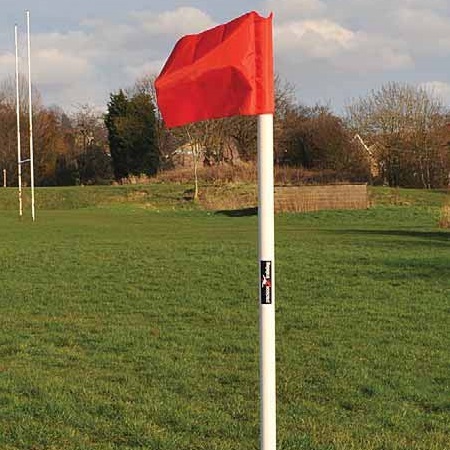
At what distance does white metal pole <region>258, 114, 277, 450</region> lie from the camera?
12.1ft

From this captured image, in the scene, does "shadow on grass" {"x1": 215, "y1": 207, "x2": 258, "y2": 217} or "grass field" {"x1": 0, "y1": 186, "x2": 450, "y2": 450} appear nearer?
"grass field" {"x1": 0, "y1": 186, "x2": 450, "y2": 450}

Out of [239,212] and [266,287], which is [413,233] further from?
[266,287]

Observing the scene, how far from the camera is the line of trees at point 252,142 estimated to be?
6034 centimetres

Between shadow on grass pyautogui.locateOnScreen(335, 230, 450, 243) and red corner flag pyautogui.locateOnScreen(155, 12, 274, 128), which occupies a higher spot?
red corner flag pyautogui.locateOnScreen(155, 12, 274, 128)

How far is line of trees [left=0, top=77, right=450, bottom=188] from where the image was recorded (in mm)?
60344

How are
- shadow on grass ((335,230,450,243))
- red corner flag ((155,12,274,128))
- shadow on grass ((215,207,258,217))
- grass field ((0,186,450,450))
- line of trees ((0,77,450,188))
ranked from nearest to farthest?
red corner flag ((155,12,274,128)) → grass field ((0,186,450,450)) → shadow on grass ((335,230,450,243)) → shadow on grass ((215,207,258,217)) → line of trees ((0,77,450,188))

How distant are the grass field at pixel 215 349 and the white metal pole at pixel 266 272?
1686mm

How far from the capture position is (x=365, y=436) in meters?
5.55

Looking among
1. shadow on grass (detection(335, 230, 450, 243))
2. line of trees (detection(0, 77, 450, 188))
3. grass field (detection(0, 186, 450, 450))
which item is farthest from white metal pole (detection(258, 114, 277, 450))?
line of trees (detection(0, 77, 450, 188))

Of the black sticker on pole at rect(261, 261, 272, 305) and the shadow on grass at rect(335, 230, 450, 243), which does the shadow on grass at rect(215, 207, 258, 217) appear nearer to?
the shadow on grass at rect(335, 230, 450, 243)

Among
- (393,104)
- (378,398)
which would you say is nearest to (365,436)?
(378,398)

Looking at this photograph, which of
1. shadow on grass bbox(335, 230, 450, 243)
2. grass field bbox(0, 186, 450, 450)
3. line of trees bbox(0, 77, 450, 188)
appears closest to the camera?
grass field bbox(0, 186, 450, 450)

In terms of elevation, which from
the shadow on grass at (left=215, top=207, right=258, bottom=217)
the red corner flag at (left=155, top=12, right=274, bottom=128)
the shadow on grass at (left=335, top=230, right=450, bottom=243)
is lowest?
the shadow on grass at (left=335, top=230, right=450, bottom=243)

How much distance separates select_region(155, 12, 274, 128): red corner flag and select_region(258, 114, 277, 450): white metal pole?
0.12 m
